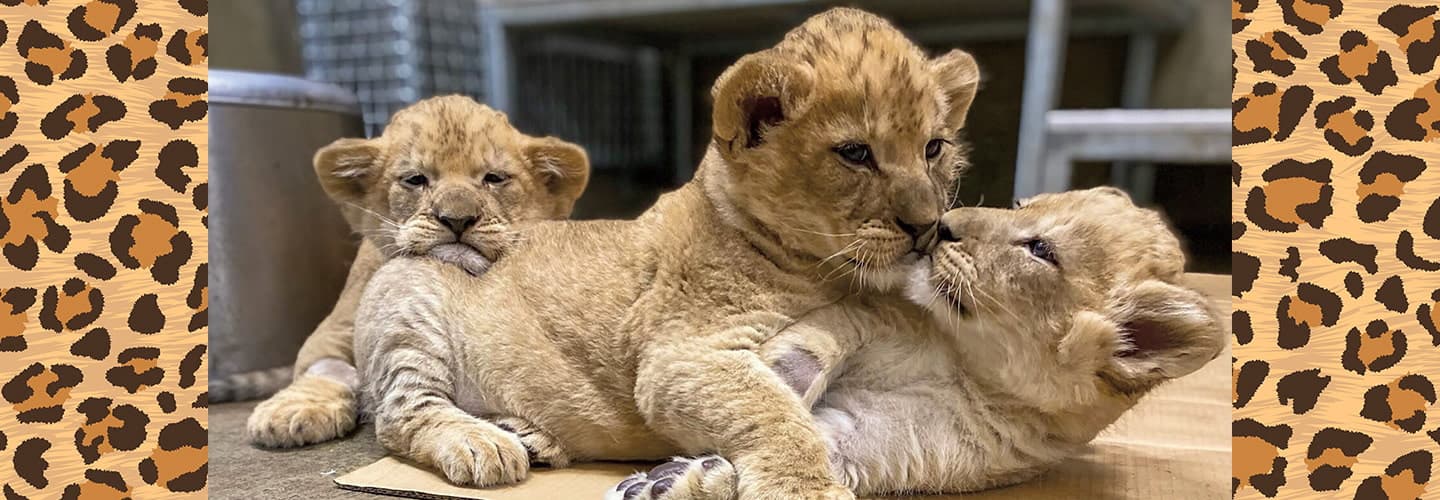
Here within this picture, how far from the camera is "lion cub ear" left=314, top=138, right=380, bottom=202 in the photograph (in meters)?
1.71

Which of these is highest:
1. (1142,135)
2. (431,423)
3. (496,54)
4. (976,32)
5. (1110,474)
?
(976,32)

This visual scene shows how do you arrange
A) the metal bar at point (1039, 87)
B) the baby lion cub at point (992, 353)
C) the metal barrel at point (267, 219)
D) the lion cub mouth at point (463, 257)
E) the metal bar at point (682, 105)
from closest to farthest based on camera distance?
the baby lion cub at point (992, 353) → the lion cub mouth at point (463, 257) → the metal barrel at point (267, 219) → the metal bar at point (1039, 87) → the metal bar at point (682, 105)

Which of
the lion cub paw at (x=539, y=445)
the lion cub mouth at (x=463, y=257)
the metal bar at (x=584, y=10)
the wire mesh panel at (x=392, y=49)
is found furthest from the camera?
the metal bar at (x=584, y=10)

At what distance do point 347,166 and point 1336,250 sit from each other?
159 centimetres

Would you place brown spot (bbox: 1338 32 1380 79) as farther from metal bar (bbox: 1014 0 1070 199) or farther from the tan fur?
metal bar (bbox: 1014 0 1070 199)

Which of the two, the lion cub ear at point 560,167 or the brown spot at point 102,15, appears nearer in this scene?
the brown spot at point 102,15

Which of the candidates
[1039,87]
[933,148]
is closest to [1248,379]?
[933,148]

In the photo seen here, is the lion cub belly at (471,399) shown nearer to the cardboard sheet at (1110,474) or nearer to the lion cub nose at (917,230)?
the cardboard sheet at (1110,474)

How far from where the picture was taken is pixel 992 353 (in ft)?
4.42

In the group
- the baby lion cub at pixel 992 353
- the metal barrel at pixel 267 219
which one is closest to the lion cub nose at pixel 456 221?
the baby lion cub at pixel 992 353

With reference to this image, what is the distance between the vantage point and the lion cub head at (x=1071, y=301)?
1222 mm

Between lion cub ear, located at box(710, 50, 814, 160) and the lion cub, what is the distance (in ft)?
1.61

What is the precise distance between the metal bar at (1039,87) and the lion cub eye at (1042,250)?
1.33m

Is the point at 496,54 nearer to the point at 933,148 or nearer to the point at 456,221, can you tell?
the point at 456,221
